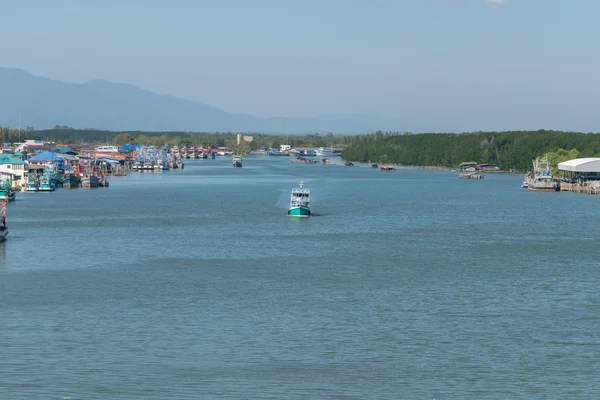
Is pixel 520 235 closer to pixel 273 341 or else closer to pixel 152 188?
pixel 273 341

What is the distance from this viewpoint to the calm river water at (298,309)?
21.5m

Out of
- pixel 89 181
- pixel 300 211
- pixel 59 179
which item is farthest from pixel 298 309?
pixel 59 179

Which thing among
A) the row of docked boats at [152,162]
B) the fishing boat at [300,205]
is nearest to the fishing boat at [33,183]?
the fishing boat at [300,205]

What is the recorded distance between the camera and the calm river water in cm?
2150

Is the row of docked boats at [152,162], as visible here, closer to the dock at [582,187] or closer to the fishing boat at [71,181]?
the fishing boat at [71,181]

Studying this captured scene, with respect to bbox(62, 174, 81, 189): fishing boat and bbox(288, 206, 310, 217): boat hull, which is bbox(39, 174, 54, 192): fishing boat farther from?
bbox(288, 206, 310, 217): boat hull

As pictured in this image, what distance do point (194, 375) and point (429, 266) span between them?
1978 centimetres

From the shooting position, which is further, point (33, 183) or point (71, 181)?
point (71, 181)

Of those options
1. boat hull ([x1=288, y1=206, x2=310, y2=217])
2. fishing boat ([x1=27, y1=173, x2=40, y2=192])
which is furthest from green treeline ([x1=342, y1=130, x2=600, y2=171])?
boat hull ([x1=288, y1=206, x2=310, y2=217])

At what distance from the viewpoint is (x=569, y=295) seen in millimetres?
32562

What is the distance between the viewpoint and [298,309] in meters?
29.5

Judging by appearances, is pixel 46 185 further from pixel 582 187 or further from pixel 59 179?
pixel 582 187

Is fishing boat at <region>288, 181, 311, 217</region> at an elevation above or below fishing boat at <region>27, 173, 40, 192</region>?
above

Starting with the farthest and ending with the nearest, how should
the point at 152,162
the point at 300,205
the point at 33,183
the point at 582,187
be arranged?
the point at 152,162, the point at 582,187, the point at 33,183, the point at 300,205
